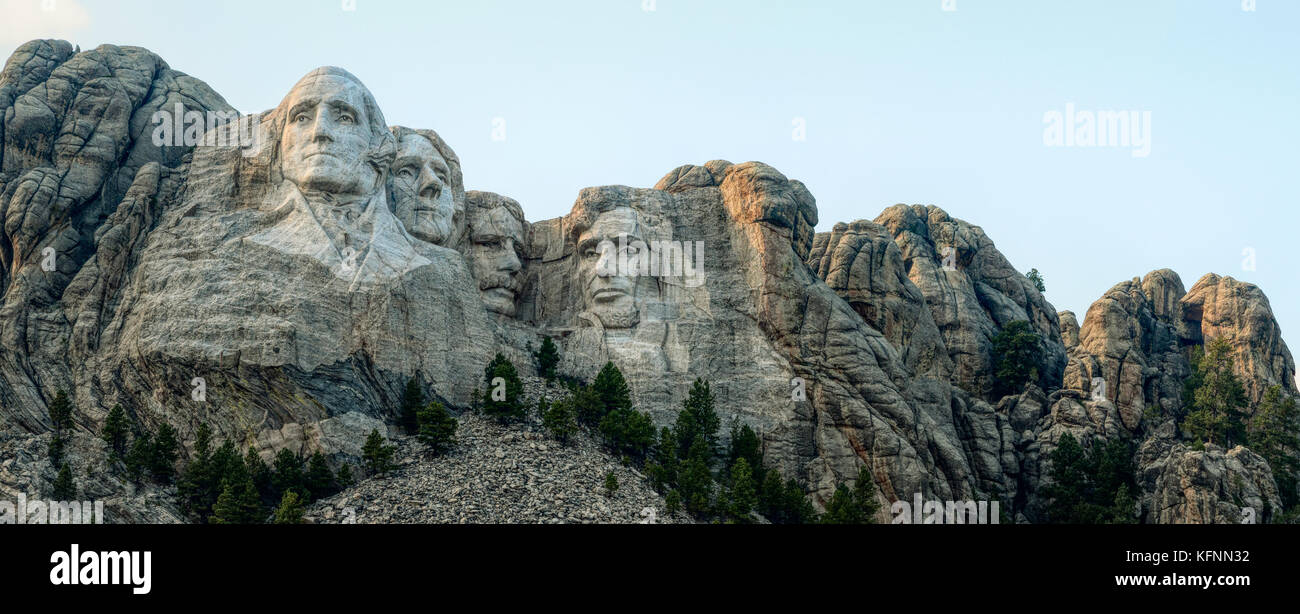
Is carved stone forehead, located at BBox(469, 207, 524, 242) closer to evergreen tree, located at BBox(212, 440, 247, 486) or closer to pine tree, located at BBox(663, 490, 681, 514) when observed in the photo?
pine tree, located at BBox(663, 490, 681, 514)

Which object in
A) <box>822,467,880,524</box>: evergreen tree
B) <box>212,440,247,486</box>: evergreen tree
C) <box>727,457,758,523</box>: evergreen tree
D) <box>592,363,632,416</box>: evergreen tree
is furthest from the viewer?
<box>592,363,632,416</box>: evergreen tree

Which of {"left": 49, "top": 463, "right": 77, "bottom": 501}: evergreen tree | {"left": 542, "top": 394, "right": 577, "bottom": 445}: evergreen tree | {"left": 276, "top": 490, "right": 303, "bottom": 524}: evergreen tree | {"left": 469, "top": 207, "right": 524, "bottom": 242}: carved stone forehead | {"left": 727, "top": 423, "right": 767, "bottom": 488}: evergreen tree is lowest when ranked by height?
{"left": 276, "top": 490, "right": 303, "bottom": 524}: evergreen tree

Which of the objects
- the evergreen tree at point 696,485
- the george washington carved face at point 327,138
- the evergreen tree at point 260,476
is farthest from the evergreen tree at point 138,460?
the evergreen tree at point 696,485

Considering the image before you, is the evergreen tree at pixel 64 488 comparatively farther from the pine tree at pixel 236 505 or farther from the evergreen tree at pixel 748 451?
the evergreen tree at pixel 748 451

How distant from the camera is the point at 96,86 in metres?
93.2

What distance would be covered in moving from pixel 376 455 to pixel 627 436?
1194cm

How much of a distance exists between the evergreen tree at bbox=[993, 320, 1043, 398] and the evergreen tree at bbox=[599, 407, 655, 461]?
23.9 m

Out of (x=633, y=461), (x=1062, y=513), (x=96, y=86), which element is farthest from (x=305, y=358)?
(x=1062, y=513)

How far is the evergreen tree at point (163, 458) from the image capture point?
253 feet

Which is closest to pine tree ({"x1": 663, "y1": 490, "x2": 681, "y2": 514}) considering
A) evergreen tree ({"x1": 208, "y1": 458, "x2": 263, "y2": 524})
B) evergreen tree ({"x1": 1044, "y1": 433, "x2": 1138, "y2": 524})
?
evergreen tree ({"x1": 208, "y1": 458, "x2": 263, "y2": 524})

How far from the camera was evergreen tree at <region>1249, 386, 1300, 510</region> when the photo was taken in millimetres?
92188

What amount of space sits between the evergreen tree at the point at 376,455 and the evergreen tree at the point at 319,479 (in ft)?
5.93

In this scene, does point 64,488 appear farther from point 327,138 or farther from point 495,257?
point 495,257

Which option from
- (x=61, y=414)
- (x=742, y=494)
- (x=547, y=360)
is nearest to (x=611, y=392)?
(x=547, y=360)
